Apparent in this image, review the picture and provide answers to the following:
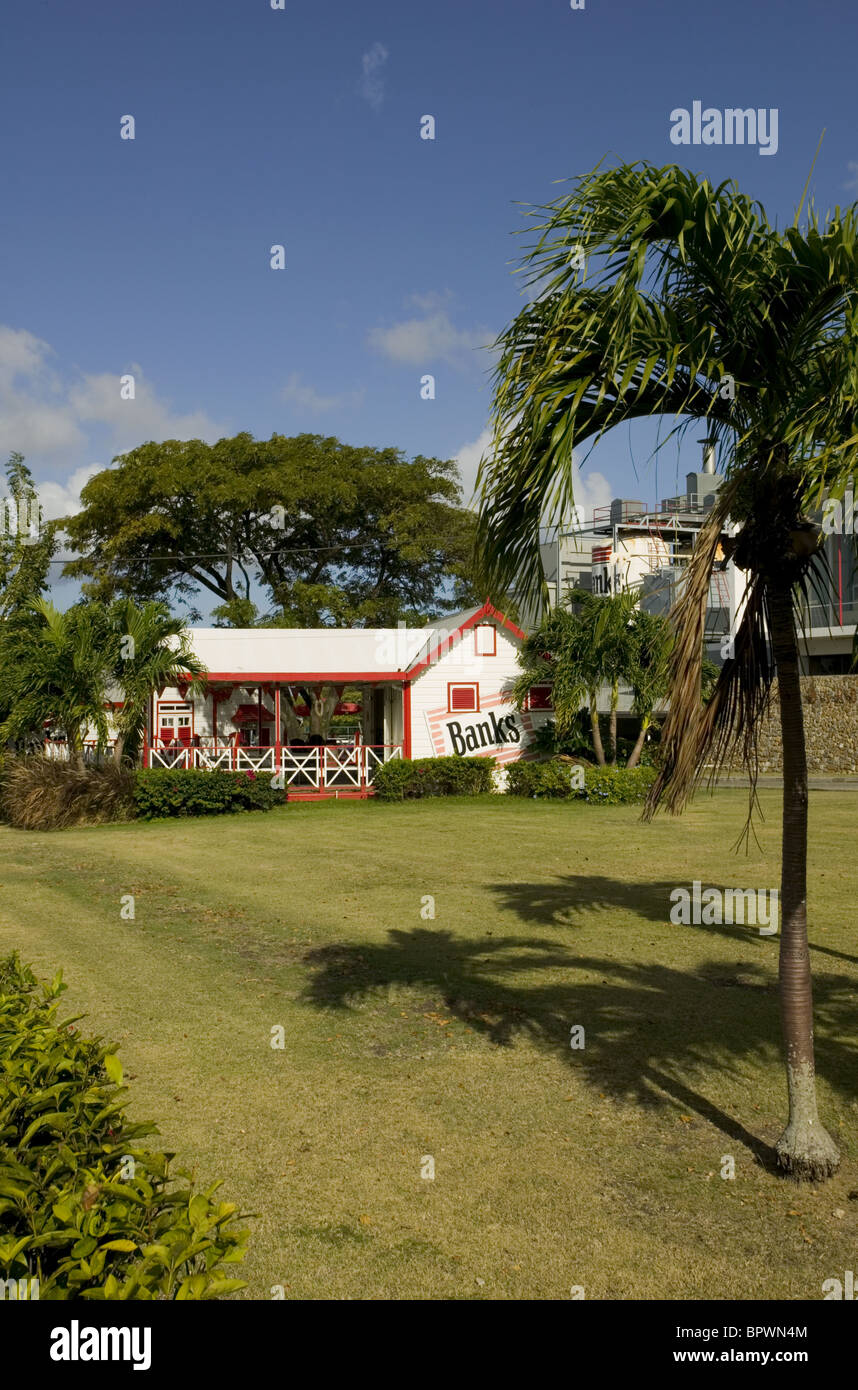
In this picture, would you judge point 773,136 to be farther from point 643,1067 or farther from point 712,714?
point 643,1067

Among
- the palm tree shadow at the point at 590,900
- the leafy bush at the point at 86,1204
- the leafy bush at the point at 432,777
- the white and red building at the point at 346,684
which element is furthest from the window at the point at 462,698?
the leafy bush at the point at 86,1204

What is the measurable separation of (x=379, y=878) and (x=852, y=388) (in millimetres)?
11335

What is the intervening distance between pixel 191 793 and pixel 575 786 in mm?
9239

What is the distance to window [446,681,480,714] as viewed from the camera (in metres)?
30.1

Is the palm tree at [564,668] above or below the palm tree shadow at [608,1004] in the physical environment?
above

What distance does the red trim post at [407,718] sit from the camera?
29.7m

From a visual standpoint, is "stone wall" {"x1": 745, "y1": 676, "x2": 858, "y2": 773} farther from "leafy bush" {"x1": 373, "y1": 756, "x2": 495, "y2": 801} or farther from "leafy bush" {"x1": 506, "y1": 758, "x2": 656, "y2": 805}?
"leafy bush" {"x1": 373, "y1": 756, "x2": 495, "y2": 801}

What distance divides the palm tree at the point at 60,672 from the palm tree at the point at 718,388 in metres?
18.8

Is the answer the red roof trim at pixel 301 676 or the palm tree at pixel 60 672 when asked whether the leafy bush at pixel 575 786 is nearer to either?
→ the red roof trim at pixel 301 676

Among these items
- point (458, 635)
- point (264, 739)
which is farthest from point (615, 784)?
point (264, 739)

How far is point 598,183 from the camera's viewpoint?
5.46 meters

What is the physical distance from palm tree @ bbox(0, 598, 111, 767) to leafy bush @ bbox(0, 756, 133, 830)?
0.66 meters
